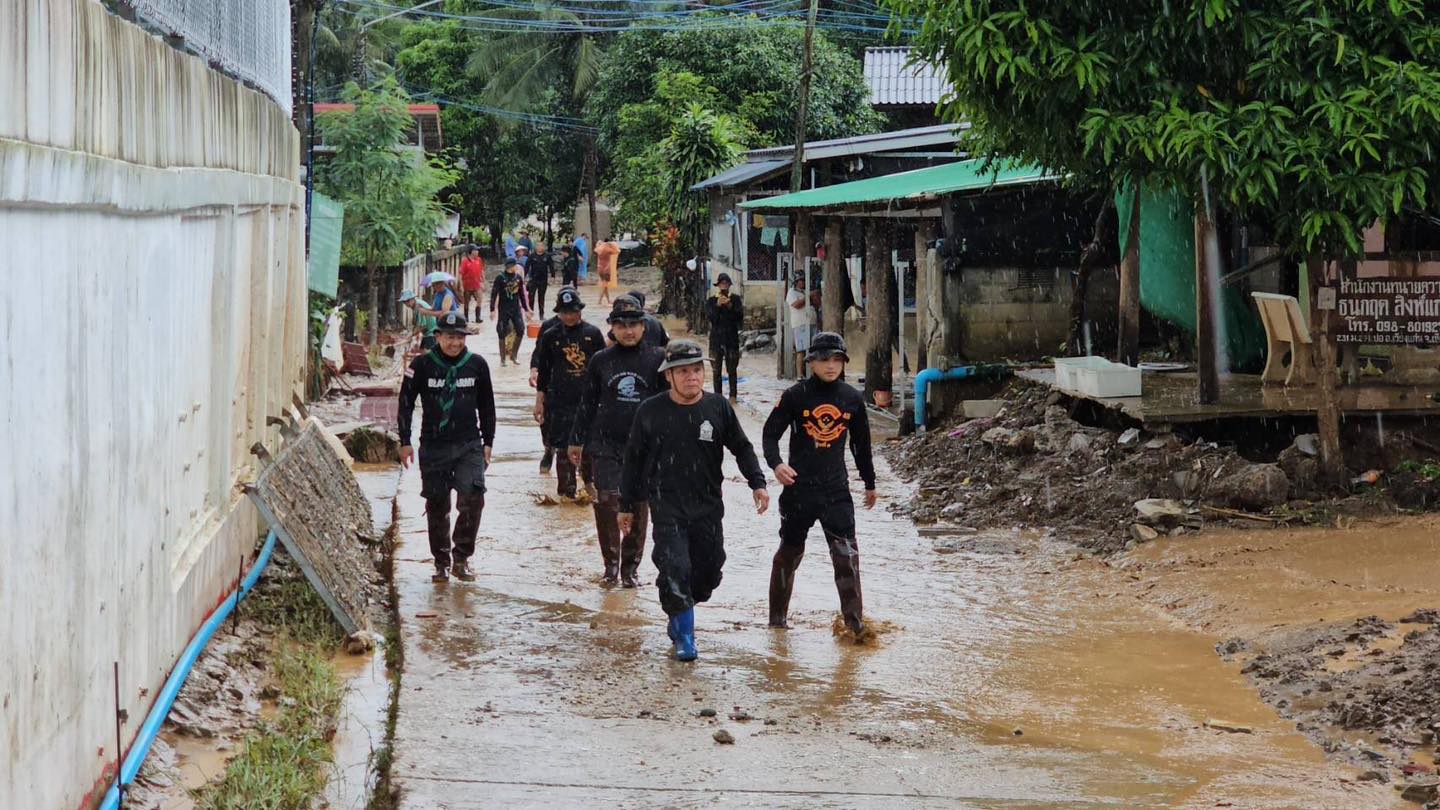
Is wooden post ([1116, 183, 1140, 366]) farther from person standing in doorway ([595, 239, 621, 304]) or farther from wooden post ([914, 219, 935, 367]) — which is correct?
person standing in doorway ([595, 239, 621, 304])

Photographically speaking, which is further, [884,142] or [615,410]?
[884,142]

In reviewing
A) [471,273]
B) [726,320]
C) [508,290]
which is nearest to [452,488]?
[726,320]

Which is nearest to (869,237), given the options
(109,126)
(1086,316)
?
(1086,316)

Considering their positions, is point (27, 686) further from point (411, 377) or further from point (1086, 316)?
point (1086, 316)

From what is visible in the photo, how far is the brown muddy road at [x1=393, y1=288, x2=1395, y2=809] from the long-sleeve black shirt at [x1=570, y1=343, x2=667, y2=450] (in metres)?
0.98

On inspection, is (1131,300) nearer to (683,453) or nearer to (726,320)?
(726,320)

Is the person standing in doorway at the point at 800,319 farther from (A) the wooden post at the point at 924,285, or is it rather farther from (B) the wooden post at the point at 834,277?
(A) the wooden post at the point at 924,285

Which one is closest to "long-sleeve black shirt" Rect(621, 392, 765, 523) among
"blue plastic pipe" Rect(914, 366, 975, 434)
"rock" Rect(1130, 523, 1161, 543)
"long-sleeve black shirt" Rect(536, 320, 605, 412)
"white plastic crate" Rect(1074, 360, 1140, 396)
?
"long-sleeve black shirt" Rect(536, 320, 605, 412)

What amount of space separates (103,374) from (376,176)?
71.6 ft

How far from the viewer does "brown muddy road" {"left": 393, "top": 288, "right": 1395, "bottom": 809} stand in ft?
20.7

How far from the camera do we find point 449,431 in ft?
33.0

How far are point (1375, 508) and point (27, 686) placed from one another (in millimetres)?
9688

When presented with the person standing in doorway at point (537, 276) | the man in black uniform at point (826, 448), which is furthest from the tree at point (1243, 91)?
the person standing in doorway at point (537, 276)

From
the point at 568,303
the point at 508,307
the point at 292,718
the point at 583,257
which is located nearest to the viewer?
the point at 292,718
